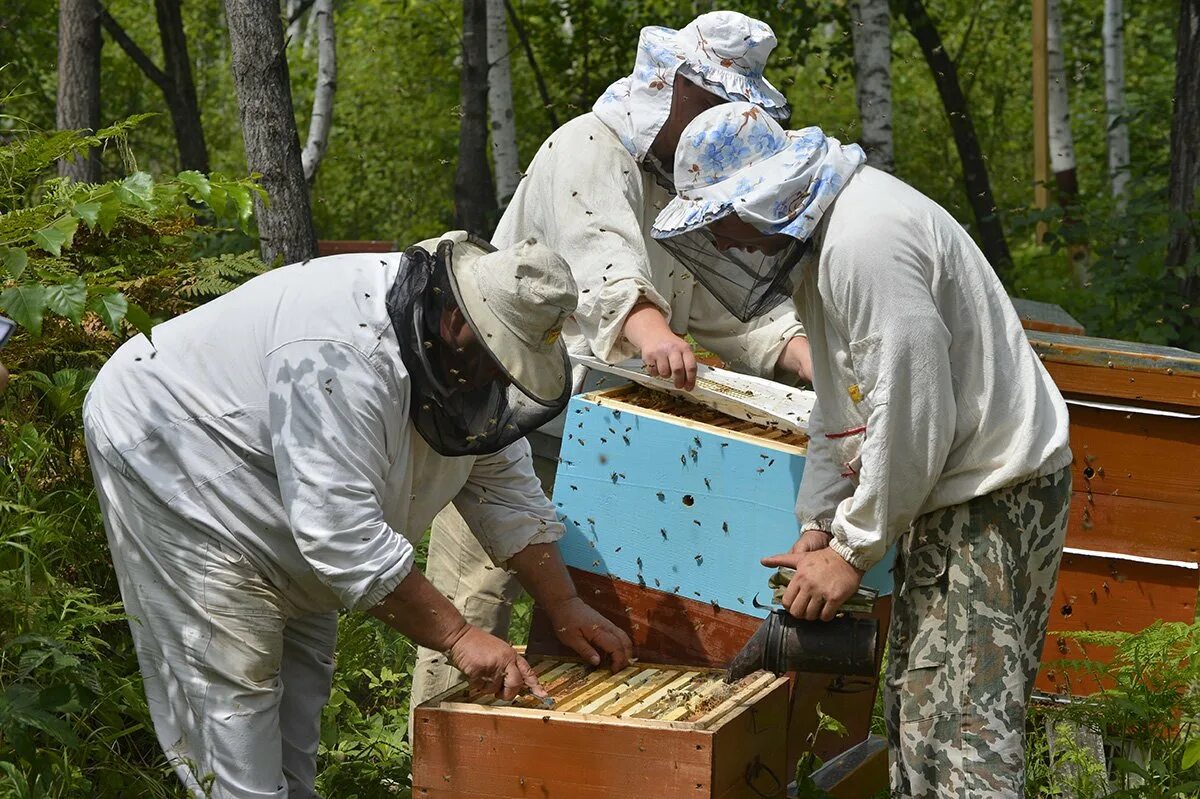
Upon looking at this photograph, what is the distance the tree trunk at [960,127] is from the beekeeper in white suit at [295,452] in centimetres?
959

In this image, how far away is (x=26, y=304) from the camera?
2.54 meters

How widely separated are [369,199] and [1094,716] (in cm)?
1467

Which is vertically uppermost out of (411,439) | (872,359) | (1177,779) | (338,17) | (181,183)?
(338,17)

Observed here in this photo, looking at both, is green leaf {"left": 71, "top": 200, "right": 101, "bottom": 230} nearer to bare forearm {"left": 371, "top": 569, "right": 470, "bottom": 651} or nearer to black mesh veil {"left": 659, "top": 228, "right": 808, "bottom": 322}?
bare forearm {"left": 371, "top": 569, "right": 470, "bottom": 651}

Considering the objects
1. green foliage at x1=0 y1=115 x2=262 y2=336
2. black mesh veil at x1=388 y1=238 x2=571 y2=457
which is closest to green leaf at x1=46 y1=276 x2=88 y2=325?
green foliage at x1=0 y1=115 x2=262 y2=336

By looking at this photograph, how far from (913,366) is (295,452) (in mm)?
1319

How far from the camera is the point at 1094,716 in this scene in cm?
377

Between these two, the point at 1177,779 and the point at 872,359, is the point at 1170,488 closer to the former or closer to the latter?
the point at 1177,779

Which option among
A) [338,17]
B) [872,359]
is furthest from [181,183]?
[338,17]

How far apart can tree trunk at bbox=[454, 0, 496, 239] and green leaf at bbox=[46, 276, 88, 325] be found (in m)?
7.35

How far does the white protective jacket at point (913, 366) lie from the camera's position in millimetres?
2562

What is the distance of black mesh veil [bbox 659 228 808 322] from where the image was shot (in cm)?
269

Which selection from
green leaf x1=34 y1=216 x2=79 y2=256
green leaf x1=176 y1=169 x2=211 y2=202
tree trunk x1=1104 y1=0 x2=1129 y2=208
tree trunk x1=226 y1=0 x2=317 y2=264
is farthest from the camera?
tree trunk x1=1104 y1=0 x2=1129 y2=208

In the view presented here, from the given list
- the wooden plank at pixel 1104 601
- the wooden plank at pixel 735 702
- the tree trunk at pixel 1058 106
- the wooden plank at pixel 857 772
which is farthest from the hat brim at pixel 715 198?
the tree trunk at pixel 1058 106
